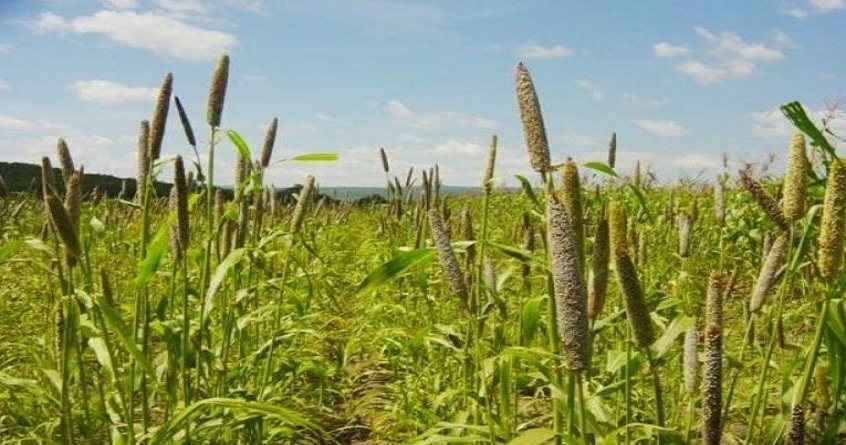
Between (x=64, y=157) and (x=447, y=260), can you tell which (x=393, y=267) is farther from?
(x=64, y=157)

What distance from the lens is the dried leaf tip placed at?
1.74 m

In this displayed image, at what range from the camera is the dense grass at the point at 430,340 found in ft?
5.65

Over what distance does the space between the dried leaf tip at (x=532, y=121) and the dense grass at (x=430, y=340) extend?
46mm

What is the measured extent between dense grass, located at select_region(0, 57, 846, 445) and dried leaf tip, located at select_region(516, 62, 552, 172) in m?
0.05

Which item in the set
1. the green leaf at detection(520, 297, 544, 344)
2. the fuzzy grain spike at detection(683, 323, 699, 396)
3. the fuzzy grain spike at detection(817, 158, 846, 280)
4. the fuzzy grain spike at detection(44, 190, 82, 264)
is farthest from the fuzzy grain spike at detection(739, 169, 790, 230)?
the fuzzy grain spike at detection(44, 190, 82, 264)

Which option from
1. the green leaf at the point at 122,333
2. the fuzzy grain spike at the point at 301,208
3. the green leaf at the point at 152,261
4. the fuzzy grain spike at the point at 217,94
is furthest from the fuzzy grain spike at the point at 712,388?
the fuzzy grain spike at the point at 301,208

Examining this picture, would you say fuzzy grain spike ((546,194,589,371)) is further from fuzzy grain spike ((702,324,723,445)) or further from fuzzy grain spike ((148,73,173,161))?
fuzzy grain spike ((148,73,173,161))

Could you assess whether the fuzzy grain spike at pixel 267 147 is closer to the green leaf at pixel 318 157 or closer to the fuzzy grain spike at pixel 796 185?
the green leaf at pixel 318 157

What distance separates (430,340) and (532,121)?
1.73 m

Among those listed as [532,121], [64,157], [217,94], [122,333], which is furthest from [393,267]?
[64,157]

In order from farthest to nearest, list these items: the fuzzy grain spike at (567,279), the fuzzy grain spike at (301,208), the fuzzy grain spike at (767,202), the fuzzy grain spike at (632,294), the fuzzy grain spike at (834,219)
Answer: the fuzzy grain spike at (301,208) → the fuzzy grain spike at (767,202) → the fuzzy grain spike at (834,219) → the fuzzy grain spike at (632,294) → the fuzzy grain spike at (567,279)

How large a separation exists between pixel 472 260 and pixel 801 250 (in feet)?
3.96

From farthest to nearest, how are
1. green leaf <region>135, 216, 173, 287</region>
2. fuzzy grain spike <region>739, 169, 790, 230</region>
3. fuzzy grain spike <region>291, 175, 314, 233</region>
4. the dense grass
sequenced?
1. fuzzy grain spike <region>291, 175, 314, 233</region>
2. green leaf <region>135, 216, 173, 287</region>
3. fuzzy grain spike <region>739, 169, 790, 230</region>
4. the dense grass

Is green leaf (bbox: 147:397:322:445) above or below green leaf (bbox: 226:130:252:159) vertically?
below
